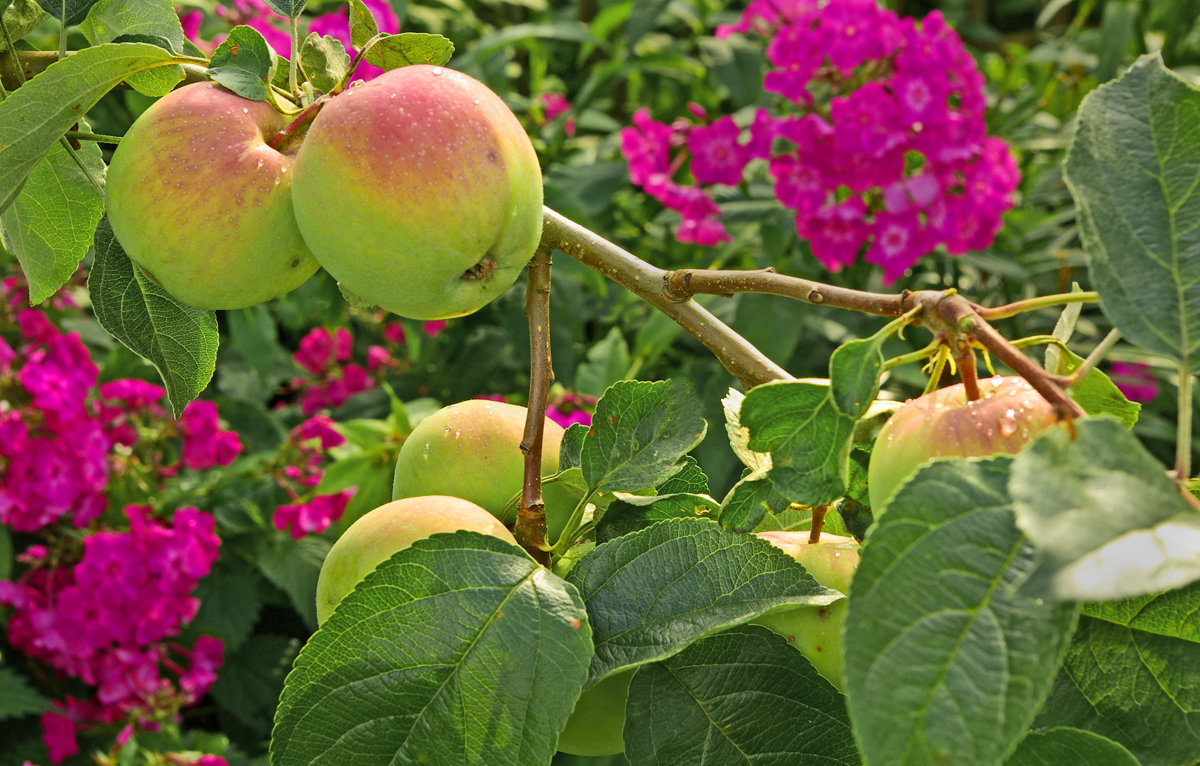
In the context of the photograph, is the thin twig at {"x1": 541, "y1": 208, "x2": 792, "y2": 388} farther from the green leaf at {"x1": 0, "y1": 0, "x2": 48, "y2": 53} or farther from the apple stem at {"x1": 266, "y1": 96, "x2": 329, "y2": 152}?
the green leaf at {"x1": 0, "y1": 0, "x2": 48, "y2": 53}

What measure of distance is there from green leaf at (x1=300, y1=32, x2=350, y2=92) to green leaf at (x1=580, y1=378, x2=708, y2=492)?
19 cm

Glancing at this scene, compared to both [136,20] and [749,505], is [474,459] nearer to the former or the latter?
[749,505]

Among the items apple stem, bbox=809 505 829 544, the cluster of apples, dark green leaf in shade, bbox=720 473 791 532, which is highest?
the cluster of apples

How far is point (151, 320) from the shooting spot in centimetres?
52

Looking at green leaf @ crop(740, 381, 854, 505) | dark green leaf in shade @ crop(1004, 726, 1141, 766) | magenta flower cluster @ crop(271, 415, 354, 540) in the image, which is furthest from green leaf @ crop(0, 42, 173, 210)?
magenta flower cluster @ crop(271, 415, 354, 540)

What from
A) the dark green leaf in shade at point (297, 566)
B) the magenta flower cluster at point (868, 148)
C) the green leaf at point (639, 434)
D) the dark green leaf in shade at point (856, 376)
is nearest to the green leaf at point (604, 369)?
the magenta flower cluster at point (868, 148)

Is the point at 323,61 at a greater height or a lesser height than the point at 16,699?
greater

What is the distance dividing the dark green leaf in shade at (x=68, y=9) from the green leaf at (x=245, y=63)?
0.11m

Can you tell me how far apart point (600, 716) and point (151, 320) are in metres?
0.30

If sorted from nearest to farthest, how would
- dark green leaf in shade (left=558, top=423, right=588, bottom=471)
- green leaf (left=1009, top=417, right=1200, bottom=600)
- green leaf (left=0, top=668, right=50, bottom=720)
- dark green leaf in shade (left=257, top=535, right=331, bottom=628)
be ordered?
green leaf (left=1009, top=417, right=1200, bottom=600)
dark green leaf in shade (left=558, top=423, right=588, bottom=471)
green leaf (left=0, top=668, right=50, bottom=720)
dark green leaf in shade (left=257, top=535, right=331, bottom=628)

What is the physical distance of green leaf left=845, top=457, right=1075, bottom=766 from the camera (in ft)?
0.86

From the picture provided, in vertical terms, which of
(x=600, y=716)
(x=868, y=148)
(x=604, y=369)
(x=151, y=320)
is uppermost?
(x=151, y=320)

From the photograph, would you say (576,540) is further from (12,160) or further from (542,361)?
(12,160)

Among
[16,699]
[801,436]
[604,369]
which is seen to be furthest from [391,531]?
[16,699]
